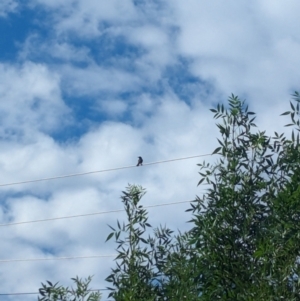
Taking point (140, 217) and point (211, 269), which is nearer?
point (211, 269)

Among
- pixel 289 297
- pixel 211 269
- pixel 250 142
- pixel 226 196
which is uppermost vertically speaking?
pixel 250 142

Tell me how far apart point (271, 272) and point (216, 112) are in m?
2.72

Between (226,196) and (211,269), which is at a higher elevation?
(226,196)

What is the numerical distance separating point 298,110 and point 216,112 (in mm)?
1146

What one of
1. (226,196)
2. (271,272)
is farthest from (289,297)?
(226,196)

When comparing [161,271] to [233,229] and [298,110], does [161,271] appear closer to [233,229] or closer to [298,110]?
[233,229]

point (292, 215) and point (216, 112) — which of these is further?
point (216, 112)

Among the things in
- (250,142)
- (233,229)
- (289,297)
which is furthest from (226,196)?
(289,297)

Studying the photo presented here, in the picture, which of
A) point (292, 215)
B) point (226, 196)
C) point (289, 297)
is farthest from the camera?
point (226, 196)

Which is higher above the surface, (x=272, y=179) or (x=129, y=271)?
(x=272, y=179)

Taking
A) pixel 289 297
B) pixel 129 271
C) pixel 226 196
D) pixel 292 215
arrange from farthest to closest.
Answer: pixel 129 271 → pixel 226 196 → pixel 292 215 → pixel 289 297

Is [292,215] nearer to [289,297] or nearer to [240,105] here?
[289,297]

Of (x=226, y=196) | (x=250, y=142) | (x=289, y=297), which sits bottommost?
(x=289, y=297)

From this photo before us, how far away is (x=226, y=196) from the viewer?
923 cm
